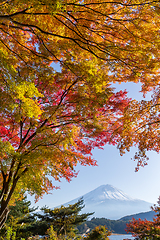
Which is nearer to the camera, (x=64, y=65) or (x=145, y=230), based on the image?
(x=64, y=65)

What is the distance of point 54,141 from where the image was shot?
14.5ft

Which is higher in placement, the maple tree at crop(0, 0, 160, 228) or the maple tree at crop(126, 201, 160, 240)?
the maple tree at crop(0, 0, 160, 228)

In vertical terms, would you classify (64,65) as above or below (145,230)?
above

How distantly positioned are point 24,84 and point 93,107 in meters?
2.15

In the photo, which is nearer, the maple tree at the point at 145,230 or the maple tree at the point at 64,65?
the maple tree at the point at 64,65

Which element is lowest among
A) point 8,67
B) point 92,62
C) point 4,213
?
point 4,213

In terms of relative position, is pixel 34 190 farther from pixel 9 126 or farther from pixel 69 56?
pixel 69 56

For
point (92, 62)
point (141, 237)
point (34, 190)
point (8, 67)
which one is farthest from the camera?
point (141, 237)

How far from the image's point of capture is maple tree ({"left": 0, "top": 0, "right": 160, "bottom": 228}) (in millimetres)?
2773

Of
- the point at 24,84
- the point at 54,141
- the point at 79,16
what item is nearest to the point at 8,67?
the point at 24,84

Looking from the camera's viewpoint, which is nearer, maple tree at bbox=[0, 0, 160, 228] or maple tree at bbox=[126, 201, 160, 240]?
maple tree at bbox=[0, 0, 160, 228]

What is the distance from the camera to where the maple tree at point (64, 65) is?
2773 millimetres

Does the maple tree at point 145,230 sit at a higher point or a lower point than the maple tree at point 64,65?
lower

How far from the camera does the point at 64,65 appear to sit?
11.9 ft
